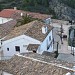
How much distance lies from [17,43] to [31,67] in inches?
319

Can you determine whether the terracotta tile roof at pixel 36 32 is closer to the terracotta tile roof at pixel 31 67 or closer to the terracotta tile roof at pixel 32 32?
the terracotta tile roof at pixel 32 32

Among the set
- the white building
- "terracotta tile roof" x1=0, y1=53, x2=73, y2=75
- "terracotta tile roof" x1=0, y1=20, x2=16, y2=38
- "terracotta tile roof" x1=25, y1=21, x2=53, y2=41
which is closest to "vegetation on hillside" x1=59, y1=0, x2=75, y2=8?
"terracotta tile roof" x1=0, y1=20, x2=16, y2=38

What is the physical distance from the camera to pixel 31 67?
24297mm

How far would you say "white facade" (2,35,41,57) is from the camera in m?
31.7

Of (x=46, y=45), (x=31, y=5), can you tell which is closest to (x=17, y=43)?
(x=46, y=45)

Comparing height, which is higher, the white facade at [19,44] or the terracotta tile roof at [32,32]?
the terracotta tile roof at [32,32]

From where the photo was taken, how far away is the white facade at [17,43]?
31656 millimetres

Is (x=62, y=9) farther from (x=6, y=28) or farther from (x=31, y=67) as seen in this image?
(x=31, y=67)

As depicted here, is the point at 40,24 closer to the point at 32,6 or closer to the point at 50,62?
the point at 50,62

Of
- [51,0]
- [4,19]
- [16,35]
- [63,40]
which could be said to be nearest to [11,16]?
[4,19]

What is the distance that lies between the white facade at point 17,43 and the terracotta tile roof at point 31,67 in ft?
17.9

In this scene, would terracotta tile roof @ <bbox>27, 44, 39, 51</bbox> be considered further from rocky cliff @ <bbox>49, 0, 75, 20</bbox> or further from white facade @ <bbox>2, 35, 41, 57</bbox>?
rocky cliff @ <bbox>49, 0, 75, 20</bbox>

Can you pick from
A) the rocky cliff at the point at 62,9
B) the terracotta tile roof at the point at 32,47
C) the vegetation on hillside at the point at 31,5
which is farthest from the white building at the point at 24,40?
the rocky cliff at the point at 62,9

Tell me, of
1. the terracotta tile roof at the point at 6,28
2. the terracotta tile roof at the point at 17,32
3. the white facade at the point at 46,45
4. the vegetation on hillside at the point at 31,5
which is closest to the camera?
the white facade at the point at 46,45
